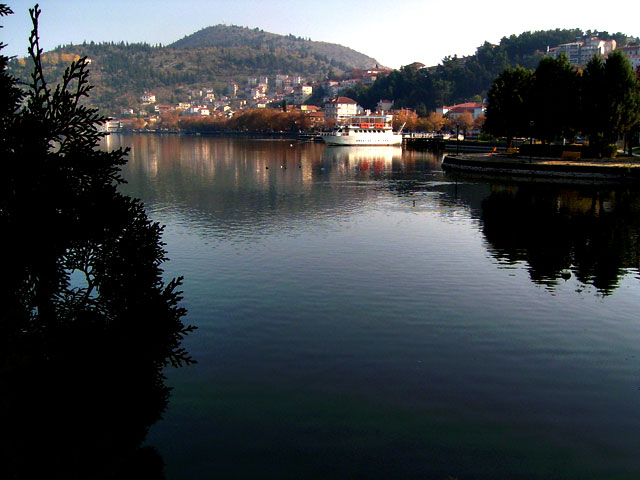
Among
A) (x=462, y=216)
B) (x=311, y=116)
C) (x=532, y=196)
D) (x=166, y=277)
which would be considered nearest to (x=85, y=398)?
(x=166, y=277)

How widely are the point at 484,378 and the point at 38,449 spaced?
326 inches

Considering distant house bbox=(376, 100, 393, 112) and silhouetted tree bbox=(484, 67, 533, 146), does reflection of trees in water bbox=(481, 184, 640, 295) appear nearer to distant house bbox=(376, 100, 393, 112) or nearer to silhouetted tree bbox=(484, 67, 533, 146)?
silhouetted tree bbox=(484, 67, 533, 146)

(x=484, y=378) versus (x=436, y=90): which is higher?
(x=436, y=90)

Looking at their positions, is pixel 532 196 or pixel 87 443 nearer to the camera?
pixel 87 443

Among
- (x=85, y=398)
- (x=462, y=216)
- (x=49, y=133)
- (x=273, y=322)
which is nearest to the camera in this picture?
(x=85, y=398)

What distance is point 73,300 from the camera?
9594mm

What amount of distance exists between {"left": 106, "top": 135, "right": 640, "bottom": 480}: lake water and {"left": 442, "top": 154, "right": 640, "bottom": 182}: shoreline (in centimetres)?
1886

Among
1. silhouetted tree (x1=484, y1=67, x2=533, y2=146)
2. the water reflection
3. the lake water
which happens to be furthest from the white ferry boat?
the lake water

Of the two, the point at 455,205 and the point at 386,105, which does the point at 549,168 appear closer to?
the point at 455,205

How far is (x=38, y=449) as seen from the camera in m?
7.38

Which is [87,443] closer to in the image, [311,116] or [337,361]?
[337,361]

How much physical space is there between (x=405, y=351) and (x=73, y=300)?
23.7ft

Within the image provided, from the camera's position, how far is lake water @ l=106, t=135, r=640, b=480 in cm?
927

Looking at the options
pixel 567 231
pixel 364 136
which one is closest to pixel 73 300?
pixel 567 231
